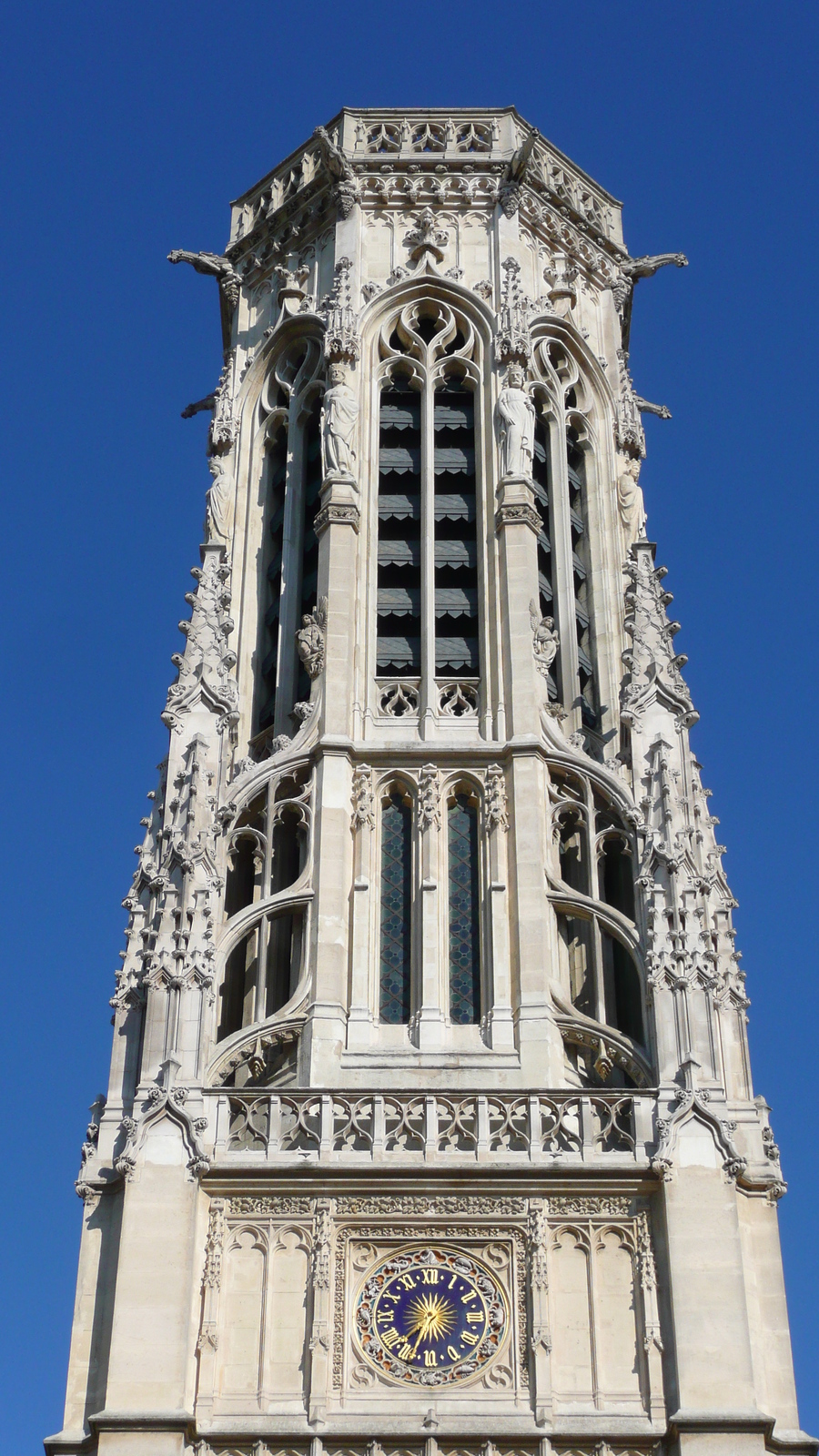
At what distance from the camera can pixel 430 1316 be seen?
31656 millimetres

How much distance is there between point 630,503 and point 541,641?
552 centimetres

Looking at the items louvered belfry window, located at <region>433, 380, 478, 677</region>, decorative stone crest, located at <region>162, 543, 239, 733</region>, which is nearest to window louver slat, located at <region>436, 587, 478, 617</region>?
louvered belfry window, located at <region>433, 380, 478, 677</region>

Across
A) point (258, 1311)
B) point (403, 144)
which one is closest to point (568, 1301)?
point (258, 1311)

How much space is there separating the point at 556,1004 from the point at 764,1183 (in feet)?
12.4

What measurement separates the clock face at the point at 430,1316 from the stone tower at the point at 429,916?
48 millimetres

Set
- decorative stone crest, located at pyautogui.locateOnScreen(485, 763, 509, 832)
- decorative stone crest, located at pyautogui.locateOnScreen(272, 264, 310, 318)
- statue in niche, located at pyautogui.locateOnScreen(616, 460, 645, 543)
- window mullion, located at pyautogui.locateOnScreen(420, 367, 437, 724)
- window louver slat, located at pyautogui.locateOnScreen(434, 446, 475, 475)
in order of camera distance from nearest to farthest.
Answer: decorative stone crest, located at pyautogui.locateOnScreen(485, 763, 509, 832), window mullion, located at pyautogui.locateOnScreen(420, 367, 437, 724), window louver slat, located at pyautogui.locateOnScreen(434, 446, 475, 475), statue in niche, located at pyautogui.locateOnScreen(616, 460, 645, 543), decorative stone crest, located at pyautogui.locateOnScreen(272, 264, 310, 318)

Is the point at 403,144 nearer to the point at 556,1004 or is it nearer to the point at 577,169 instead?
the point at 577,169

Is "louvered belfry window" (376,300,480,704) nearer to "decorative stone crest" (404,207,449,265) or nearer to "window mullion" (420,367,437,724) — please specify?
"window mullion" (420,367,437,724)

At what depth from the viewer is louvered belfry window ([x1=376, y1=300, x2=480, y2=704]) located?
3956 cm

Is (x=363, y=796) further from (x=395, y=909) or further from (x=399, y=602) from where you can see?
(x=399, y=602)

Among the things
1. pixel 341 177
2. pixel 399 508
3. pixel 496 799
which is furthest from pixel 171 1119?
pixel 341 177

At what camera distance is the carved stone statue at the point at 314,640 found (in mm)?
38781

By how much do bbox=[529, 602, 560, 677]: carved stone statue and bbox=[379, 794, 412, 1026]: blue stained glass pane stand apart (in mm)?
2995

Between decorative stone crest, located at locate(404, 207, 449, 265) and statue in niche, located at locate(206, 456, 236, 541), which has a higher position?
decorative stone crest, located at locate(404, 207, 449, 265)
